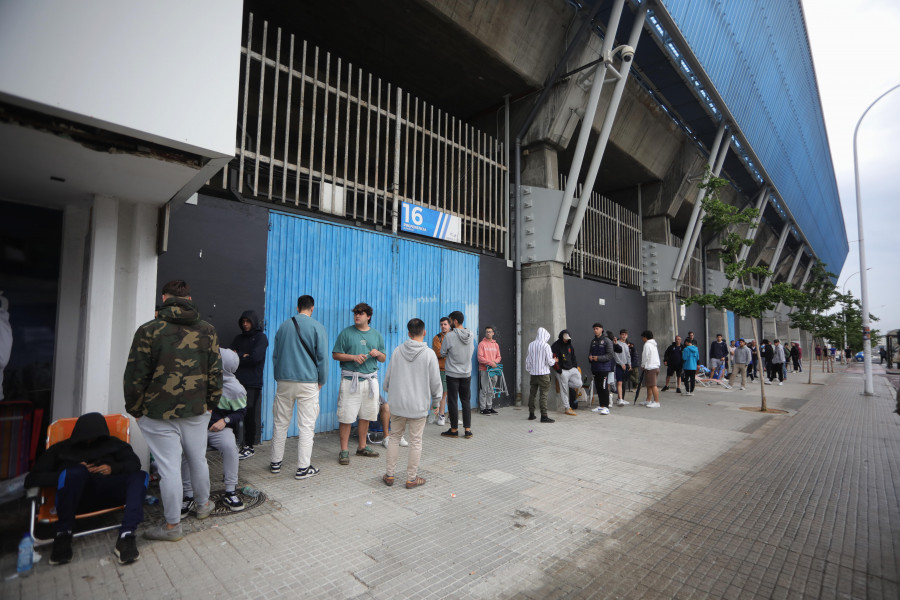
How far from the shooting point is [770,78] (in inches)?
629

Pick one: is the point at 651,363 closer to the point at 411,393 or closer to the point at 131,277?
the point at 411,393

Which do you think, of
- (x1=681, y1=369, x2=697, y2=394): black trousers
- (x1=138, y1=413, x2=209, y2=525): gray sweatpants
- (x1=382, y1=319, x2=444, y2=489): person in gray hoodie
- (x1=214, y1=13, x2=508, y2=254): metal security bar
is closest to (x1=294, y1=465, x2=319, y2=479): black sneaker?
(x1=382, y1=319, x2=444, y2=489): person in gray hoodie

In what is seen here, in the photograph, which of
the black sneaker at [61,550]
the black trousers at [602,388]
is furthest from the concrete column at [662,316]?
the black sneaker at [61,550]

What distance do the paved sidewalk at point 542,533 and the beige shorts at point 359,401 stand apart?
549 millimetres

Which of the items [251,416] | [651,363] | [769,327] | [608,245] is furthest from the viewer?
[769,327]

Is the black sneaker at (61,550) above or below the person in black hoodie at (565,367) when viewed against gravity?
below

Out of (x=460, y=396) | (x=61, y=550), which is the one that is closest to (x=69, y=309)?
(x=61, y=550)

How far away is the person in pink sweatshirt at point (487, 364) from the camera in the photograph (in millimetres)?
8711

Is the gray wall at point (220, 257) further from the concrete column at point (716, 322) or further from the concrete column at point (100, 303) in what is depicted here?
the concrete column at point (716, 322)

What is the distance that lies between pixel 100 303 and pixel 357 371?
254cm

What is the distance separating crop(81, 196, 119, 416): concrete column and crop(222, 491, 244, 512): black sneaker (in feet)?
4.80

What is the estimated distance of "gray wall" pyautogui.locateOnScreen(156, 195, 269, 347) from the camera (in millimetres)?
5332

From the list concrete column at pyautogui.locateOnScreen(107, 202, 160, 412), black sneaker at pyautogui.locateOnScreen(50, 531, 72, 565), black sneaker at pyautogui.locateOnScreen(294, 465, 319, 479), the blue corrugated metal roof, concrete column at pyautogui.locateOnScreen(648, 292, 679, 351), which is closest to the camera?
black sneaker at pyautogui.locateOnScreen(50, 531, 72, 565)

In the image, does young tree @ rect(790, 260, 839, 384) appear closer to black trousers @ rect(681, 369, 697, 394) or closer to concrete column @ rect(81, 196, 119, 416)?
black trousers @ rect(681, 369, 697, 394)
